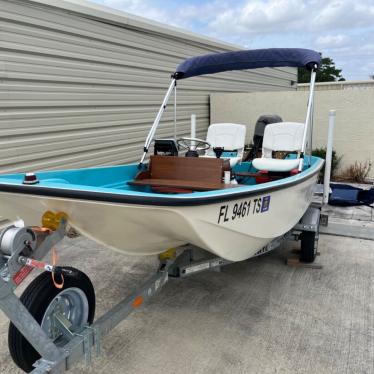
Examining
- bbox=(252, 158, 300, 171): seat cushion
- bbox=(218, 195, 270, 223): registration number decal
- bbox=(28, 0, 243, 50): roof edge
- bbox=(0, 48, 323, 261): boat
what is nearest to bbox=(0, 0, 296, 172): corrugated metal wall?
bbox=(28, 0, 243, 50): roof edge

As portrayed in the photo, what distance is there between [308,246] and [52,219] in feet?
8.40

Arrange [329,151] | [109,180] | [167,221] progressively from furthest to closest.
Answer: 1. [329,151]
2. [109,180]
3. [167,221]

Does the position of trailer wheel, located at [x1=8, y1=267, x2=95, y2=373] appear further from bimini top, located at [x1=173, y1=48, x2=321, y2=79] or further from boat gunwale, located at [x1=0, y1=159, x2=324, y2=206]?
bimini top, located at [x1=173, y1=48, x2=321, y2=79]

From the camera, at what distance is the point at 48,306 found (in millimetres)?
2117

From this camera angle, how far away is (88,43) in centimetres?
570

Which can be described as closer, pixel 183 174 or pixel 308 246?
pixel 183 174

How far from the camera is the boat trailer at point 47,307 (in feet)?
6.08

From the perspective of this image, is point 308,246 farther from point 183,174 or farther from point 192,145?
point 192,145

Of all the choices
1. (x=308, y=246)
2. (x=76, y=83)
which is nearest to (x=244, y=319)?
(x=308, y=246)

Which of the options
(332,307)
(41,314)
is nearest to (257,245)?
(332,307)

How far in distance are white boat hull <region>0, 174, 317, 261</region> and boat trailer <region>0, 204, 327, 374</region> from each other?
20 centimetres

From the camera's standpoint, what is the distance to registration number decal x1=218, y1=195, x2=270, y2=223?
2.36 m

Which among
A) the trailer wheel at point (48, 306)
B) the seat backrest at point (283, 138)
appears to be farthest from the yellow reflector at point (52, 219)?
the seat backrest at point (283, 138)

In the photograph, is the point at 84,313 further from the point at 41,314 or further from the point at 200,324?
the point at 200,324
